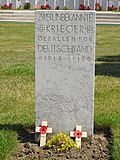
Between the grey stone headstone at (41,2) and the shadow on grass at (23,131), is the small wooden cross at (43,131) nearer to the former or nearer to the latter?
the shadow on grass at (23,131)

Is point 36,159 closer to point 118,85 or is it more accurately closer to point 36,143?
point 36,143

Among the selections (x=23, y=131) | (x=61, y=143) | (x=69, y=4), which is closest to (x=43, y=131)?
(x=61, y=143)

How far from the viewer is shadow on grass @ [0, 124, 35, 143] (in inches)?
220

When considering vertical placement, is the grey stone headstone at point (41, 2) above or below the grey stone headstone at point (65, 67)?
below

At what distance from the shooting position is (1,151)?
4.96m

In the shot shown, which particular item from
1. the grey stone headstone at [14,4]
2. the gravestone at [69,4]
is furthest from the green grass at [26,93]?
the grey stone headstone at [14,4]

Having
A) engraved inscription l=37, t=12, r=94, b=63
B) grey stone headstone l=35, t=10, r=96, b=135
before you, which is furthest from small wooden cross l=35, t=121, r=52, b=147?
engraved inscription l=37, t=12, r=94, b=63

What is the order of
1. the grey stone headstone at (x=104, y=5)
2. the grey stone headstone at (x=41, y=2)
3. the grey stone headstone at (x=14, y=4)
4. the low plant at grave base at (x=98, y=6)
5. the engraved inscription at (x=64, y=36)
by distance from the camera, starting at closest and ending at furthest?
the engraved inscription at (x=64, y=36) < the low plant at grave base at (x=98, y=6) < the grey stone headstone at (x=104, y=5) < the grey stone headstone at (x=14, y=4) < the grey stone headstone at (x=41, y=2)

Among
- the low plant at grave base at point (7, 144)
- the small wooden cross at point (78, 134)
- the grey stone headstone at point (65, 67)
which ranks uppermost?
the grey stone headstone at point (65, 67)

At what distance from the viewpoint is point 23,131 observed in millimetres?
5859

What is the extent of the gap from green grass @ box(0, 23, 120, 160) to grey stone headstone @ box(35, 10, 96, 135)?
1.61 feet

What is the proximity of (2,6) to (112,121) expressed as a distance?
31.7 metres

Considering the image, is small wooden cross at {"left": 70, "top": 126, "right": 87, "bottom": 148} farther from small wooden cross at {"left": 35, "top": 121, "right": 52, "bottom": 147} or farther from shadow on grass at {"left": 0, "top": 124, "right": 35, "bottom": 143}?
shadow on grass at {"left": 0, "top": 124, "right": 35, "bottom": 143}

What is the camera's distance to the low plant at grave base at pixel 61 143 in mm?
5109
